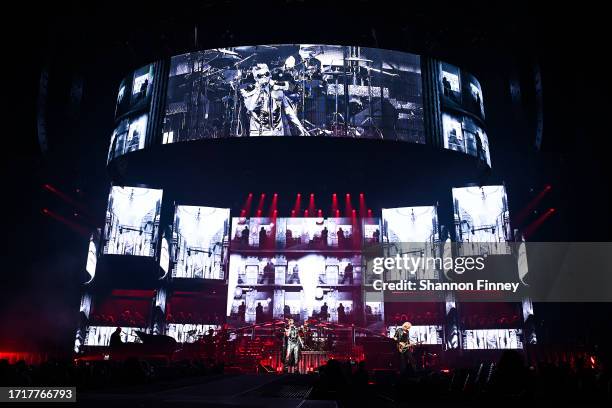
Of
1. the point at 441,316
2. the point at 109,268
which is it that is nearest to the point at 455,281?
the point at 441,316

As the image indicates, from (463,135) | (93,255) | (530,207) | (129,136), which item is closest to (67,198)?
(129,136)

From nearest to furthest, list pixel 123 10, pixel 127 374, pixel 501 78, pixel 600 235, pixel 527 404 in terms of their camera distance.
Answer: pixel 527 404
pixel 127 374
pixel 600 235
pixel 123 10
pixel 501 78

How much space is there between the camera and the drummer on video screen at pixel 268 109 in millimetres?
18375

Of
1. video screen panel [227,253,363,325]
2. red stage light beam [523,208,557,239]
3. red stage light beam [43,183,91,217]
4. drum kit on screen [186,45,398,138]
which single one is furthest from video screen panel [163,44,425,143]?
video screen panel [227,253,363,325]

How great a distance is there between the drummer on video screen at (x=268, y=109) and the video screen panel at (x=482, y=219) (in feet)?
32.4

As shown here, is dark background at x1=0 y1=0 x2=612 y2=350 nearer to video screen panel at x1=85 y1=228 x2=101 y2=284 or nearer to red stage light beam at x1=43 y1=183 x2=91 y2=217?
red stage light beam at x1=43 y1=183 x2=91 y2=217

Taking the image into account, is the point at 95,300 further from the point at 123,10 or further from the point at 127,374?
the point at 127,374

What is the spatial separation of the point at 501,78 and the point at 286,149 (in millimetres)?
9730

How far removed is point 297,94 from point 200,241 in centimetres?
1040

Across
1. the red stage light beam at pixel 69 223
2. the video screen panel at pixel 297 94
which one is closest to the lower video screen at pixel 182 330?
the red stage light beam at pixel 69 223

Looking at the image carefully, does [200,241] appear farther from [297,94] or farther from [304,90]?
[304,90]

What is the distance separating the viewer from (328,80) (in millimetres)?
19000

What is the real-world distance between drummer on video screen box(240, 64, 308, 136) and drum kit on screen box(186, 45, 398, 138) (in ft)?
0.55

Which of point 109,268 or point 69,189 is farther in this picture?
point 109,268
